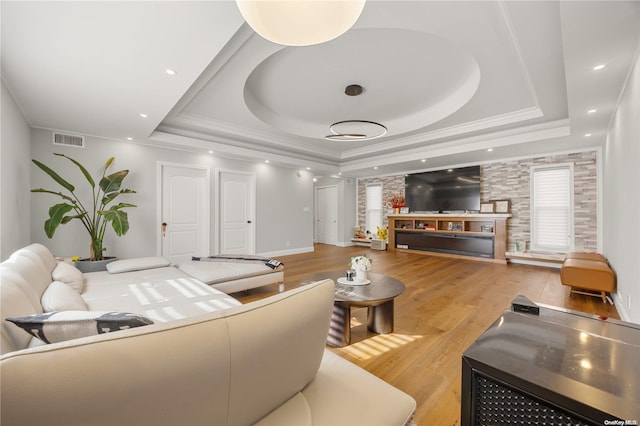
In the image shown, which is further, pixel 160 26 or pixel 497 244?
pixel 497 244

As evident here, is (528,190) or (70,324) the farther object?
(528,190)

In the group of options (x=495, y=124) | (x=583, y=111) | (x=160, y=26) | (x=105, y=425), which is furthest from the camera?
(x=495, y=124)

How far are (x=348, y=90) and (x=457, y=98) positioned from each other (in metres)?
1.67

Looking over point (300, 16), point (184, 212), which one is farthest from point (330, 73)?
point (184, 212)

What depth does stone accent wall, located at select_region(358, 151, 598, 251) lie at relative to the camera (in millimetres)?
4879

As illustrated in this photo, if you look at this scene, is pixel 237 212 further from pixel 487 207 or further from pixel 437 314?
pixel 487 207

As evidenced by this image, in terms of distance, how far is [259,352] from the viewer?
76 centimetres

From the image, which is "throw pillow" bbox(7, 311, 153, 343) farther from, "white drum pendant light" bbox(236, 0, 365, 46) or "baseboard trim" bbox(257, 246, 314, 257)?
"baseboard trim" bbox(257, 246, 314, 257)

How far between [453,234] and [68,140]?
7.92 m

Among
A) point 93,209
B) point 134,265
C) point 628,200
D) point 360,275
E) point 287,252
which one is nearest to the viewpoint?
point 628,200

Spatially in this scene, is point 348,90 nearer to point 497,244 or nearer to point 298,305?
point 298,305

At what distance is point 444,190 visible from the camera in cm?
673

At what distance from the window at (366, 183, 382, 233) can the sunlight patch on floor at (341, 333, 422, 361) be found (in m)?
6.14

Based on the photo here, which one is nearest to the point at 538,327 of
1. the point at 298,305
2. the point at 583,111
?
the point at 298,305
